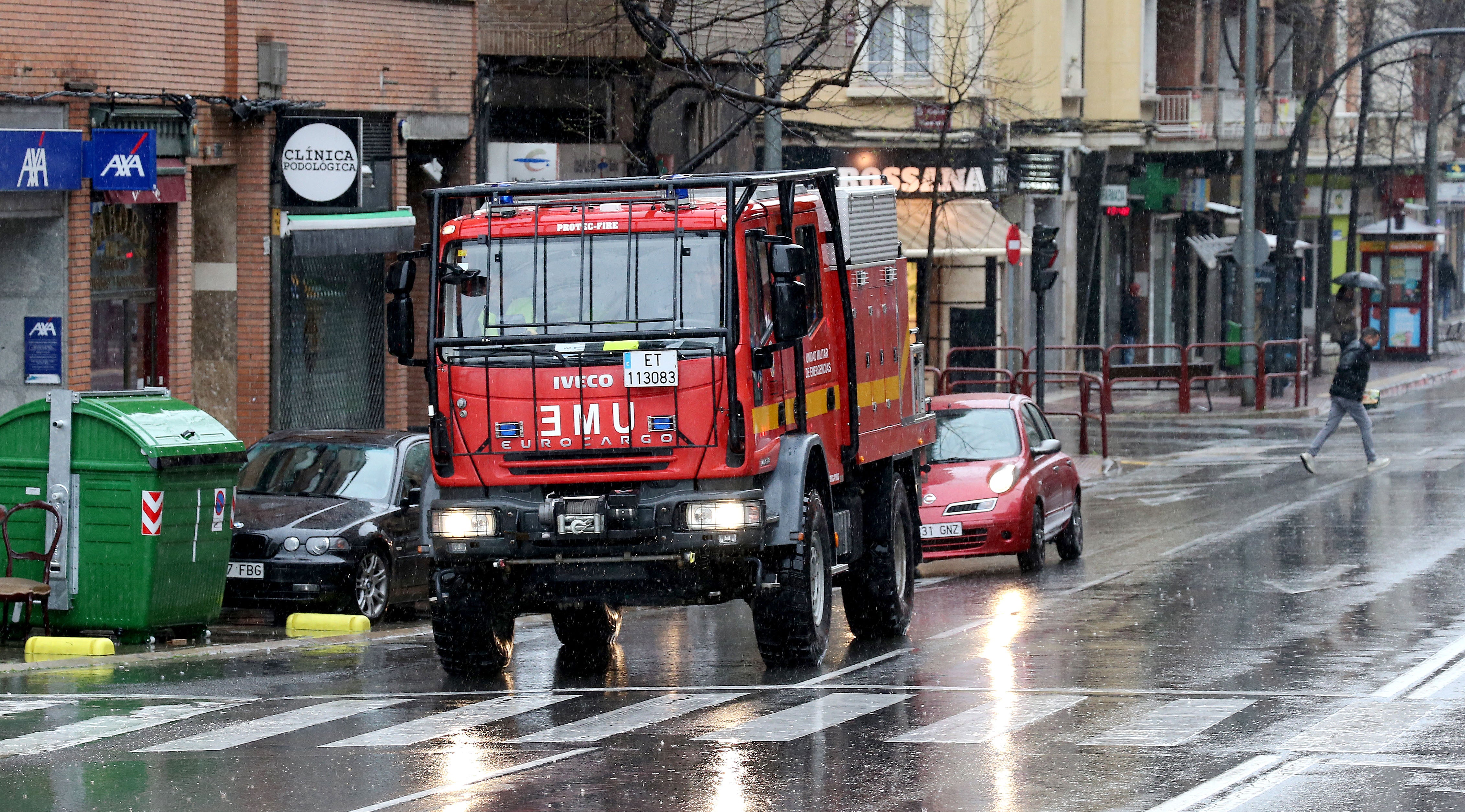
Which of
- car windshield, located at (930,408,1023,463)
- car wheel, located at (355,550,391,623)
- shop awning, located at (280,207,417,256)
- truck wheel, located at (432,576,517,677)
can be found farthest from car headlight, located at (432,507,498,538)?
shop awning, located at (280,207,417,256)

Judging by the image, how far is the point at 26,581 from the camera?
15.0 m

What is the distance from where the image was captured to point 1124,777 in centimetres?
961

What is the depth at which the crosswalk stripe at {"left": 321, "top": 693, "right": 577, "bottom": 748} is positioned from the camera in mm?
10891

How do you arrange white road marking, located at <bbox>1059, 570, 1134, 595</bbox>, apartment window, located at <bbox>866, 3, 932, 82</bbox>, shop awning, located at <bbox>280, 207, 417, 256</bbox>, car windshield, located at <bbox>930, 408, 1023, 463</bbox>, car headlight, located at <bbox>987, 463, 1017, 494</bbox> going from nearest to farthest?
white road marking, located at <bbox>1059, 570, 1134, 595</bbox>
car headlight, located at <bbox>987, 463, 1017, 494</bbox>
car windshield, located at <bbox>930, 408, 1023, 463</bbox>
shop awning, located at <bbox>280, 207, 417, 256</bbox>
apartment window, located at <bbox>866, 3, 932, 82</bbox>

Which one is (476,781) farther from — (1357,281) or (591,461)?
(1357,281)

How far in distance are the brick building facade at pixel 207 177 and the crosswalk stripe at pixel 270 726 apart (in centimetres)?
861

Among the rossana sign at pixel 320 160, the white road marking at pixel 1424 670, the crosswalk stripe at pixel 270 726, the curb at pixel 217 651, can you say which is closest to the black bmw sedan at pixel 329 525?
the curb at pixel 217 651

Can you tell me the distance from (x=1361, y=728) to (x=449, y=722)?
15.3 feet

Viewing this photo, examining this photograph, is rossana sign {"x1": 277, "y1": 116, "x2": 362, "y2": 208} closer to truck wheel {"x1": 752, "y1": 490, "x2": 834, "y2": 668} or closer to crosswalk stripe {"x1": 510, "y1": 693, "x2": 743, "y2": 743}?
→ truck wheel {"x1": 752, "y1": 490, "x2": 834, "y2": 668}

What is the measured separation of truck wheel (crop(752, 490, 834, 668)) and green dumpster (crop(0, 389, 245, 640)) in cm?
434

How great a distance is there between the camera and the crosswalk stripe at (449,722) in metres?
10.9

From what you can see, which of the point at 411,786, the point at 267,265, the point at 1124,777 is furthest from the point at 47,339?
the point at 1124,777

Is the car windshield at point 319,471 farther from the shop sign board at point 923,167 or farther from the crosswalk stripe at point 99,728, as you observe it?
the shop sign board at point 923,167

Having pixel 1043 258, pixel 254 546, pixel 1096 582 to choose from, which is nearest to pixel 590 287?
pixel 254 546
